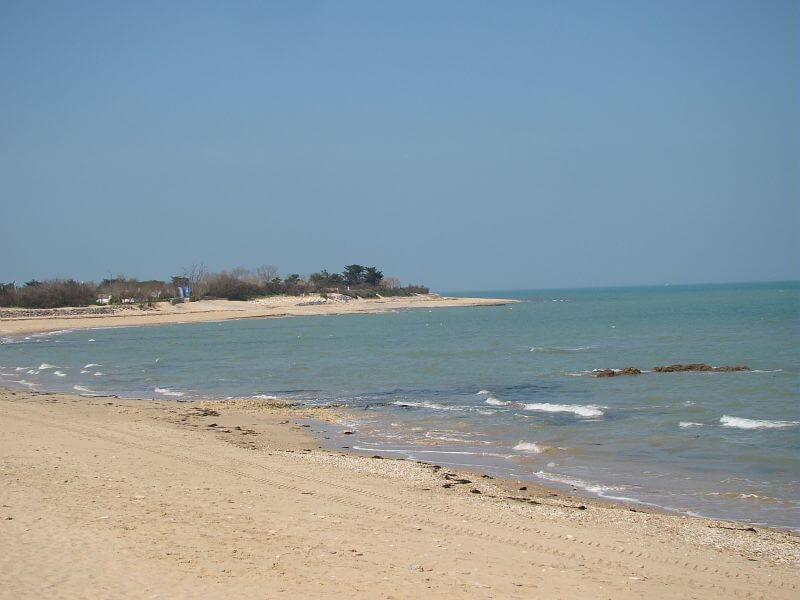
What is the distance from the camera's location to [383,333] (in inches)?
2295

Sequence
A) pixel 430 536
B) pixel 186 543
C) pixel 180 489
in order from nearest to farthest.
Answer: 1. pixel 186 543
2. pixel 430 536
3. pixel 180 489

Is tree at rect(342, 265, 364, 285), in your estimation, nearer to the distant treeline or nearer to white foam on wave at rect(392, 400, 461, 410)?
the distant treeline

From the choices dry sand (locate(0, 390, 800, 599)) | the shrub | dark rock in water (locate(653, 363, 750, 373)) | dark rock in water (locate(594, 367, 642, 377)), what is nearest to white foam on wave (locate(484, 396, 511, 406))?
dark rock in water (locate(594, 367, 642, 377))

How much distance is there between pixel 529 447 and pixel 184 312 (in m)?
78.6

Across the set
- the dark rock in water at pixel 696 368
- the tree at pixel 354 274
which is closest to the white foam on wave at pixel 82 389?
the dark rock in water at pixel 696 368

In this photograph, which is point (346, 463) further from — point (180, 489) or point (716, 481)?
point (716, 481)

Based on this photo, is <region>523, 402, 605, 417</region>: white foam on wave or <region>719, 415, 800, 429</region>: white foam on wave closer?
<region>719, 415, 800, 429</region>: white foam on wave

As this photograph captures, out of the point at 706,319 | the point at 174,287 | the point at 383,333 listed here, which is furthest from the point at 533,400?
the point at 174,287

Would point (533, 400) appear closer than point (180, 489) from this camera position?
No

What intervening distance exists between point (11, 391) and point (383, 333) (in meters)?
34.7

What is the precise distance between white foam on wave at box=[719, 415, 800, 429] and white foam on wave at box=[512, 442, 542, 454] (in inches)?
196

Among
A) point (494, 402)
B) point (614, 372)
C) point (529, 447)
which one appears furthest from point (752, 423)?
point (614, 372)

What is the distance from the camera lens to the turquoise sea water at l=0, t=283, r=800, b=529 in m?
13.5

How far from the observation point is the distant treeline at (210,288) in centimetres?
8656
